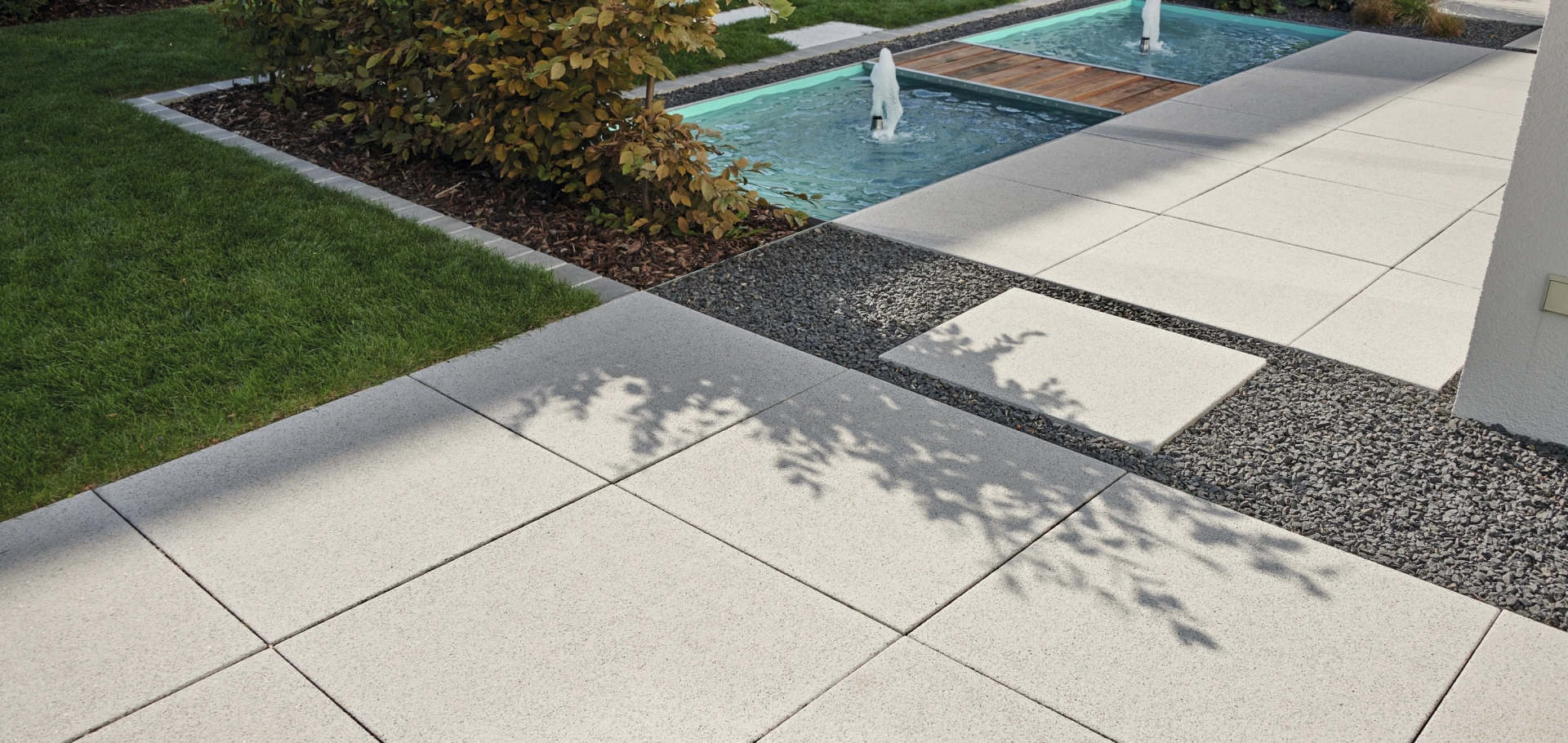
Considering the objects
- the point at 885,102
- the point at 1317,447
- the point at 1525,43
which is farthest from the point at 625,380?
the point at 1525,43

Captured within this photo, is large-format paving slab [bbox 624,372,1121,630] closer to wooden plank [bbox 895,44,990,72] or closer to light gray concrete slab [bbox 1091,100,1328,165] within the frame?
light gray concrete slab [bbox 1091,100,1328,165]

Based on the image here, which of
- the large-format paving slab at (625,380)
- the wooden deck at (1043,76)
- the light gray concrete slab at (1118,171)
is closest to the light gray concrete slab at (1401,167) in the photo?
the light gray concrete slab at (1118,171)

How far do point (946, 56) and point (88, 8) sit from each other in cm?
810

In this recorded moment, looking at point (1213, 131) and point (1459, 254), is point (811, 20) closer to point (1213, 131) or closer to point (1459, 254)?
point (1213, 131)

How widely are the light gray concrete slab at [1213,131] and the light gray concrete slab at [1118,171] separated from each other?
196 mm

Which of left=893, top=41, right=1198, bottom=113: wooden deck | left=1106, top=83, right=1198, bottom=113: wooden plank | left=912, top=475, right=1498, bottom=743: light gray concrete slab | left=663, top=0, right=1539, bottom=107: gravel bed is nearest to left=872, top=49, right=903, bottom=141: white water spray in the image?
left=663, top=0, right=1539, bottom=107: gravel bed

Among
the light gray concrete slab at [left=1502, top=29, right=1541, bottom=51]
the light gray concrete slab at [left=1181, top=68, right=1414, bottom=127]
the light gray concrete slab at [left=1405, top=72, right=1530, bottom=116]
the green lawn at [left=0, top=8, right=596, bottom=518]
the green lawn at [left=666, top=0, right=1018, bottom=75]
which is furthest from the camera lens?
the light gray concrete slab at [left=1502, top=29, right=1541, bottom=51]

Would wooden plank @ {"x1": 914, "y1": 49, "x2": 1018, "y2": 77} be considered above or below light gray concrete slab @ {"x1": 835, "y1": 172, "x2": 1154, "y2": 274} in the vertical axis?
above

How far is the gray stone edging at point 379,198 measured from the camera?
526cm

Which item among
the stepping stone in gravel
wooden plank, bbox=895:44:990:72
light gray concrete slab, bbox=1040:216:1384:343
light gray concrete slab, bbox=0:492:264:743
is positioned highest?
the stepping stone in gravel

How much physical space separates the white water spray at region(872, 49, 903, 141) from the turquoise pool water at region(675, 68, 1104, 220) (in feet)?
0.29

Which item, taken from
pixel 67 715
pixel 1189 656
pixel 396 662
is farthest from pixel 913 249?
pixel 67 715

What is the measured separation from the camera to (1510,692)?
2.81 m

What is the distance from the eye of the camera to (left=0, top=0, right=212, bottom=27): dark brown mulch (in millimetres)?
10359
